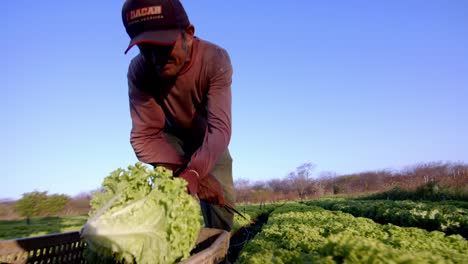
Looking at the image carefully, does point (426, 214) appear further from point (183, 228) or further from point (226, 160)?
point (183, 228)

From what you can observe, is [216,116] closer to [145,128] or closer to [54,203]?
[145,128]

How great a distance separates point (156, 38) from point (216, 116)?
0.96 meters

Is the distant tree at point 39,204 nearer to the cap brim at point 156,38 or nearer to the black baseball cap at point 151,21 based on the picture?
the black baseball cap at point 151,21

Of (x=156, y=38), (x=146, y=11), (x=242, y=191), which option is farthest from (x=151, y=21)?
(x=242, y=191)

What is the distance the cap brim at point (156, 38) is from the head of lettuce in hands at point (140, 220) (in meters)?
1.02

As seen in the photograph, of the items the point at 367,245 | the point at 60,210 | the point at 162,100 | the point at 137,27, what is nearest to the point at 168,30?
the point at 137,27

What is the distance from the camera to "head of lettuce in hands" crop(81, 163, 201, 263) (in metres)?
2.16

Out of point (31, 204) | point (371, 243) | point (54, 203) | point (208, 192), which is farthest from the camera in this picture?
point (54, 203)

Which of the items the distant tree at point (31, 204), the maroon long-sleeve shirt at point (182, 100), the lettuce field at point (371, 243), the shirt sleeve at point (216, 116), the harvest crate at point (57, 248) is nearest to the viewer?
the lettuce field at point (371, 243)

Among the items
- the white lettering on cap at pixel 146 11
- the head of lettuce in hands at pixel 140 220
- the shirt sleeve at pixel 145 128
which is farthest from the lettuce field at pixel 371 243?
the white lettering on cap at pixel 146 11

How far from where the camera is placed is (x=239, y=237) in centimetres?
1171

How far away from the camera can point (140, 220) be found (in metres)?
2.28

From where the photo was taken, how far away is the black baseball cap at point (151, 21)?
9.95 ft

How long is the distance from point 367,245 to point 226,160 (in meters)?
3.14
